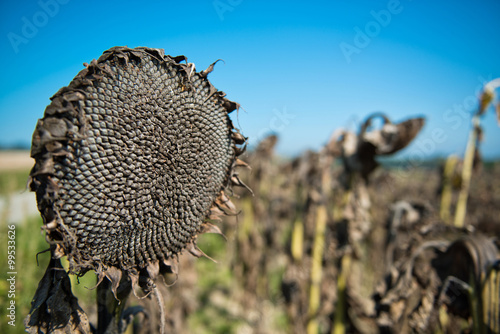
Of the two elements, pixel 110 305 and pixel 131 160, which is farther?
pixel 110 305

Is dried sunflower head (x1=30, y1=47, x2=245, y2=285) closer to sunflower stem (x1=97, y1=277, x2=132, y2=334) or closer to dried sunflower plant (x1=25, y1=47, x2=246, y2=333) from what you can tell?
dried sunflower plant (x1=25, y1=47, x2=246, y2=333)

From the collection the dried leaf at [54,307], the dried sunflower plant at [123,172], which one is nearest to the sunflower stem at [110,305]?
the dried sunflower plant at [123,172]

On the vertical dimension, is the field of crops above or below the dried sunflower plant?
below

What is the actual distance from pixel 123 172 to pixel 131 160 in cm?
6

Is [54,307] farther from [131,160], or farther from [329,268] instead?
[329,268]

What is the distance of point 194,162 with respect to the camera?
4.76 feet

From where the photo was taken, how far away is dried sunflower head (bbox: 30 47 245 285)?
110 centimetres

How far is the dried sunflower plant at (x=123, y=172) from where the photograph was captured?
43.6 inches

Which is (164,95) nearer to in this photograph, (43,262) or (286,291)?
(286,291)

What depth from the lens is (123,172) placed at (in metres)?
1.25

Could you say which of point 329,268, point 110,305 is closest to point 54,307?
point 110,305

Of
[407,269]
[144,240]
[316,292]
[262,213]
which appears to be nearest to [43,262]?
[262,213]

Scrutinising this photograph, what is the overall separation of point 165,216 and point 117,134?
1.47 ft

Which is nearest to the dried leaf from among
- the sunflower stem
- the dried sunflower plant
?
the dried sunflower plant
